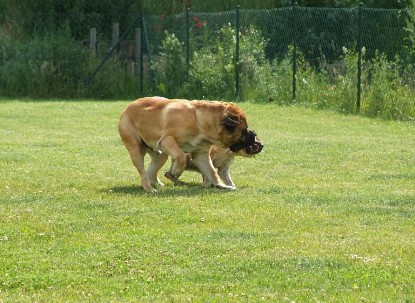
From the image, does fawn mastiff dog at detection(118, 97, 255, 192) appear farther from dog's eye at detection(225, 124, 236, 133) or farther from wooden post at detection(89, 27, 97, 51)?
wooden post at detection(89, 27, 97, 51)

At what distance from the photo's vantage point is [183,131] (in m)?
12.9

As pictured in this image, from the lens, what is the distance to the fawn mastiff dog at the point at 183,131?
12.9 meters

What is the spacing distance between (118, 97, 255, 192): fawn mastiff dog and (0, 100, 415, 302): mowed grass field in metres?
0.39

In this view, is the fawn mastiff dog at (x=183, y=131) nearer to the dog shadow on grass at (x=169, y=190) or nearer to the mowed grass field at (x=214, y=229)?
the dog shadow on grass at (x=169, y=190)

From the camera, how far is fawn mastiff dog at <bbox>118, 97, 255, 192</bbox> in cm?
1291

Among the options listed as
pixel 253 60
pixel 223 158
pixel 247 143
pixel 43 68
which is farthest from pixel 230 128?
pixel 43 68

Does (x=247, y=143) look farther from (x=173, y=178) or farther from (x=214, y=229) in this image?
(x=214, y=229)

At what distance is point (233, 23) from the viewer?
30.1 metres

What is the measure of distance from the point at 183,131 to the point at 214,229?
2.98 meters

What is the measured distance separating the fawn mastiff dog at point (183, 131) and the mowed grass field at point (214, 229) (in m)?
0.39

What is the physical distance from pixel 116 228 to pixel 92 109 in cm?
1719

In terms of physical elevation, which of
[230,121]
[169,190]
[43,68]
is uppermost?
[43,68]

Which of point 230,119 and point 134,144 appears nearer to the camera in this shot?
point 230,119

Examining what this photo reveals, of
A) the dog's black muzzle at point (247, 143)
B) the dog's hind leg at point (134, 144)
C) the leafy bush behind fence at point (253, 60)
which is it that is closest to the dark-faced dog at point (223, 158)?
the dog's black muzzle at point (247, 143)
